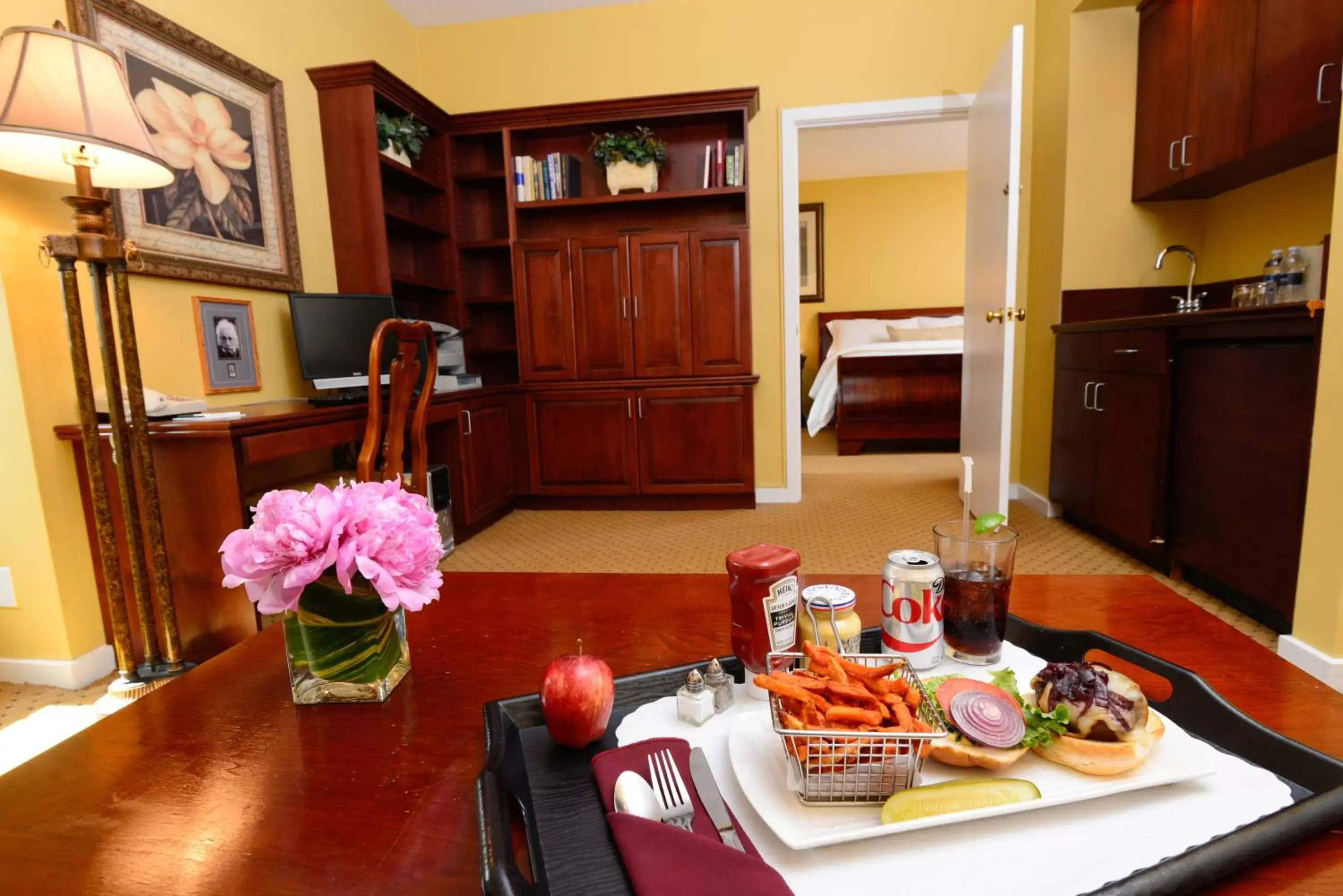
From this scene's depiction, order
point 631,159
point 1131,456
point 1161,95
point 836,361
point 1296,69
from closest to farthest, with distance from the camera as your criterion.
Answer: point 1296,69 < point 1131,456 < point 1161,95 < point 631,159 < point 836,361

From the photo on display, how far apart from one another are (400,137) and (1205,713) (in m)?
3.67

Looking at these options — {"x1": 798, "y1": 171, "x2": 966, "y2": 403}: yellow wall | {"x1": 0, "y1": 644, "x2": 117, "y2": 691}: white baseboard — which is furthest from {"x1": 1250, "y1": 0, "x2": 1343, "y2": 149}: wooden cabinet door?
{"x1": 798, "y1": 171, "x2": 966, "y2": 403}: yellow wall

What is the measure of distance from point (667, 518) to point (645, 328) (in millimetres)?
1001

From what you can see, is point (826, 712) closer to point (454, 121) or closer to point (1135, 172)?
point (1135, 172)

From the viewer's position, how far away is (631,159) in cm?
346

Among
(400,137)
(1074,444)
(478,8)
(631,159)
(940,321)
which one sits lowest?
(1074,444)

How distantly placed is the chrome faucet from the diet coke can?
10.0 feet

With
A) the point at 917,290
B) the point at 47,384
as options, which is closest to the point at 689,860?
the point at 47,384

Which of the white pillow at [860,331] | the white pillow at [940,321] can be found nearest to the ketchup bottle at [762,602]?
the white pillow at [860,331]

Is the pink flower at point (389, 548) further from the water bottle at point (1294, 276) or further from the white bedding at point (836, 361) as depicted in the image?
the white bedding at point (836, 361)

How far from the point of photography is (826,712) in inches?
20.8

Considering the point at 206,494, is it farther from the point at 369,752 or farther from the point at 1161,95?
the point at 1161,95

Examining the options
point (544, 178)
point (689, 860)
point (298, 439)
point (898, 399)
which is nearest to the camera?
point (689, 860)

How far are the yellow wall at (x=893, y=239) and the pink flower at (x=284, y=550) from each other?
6.69 meters
